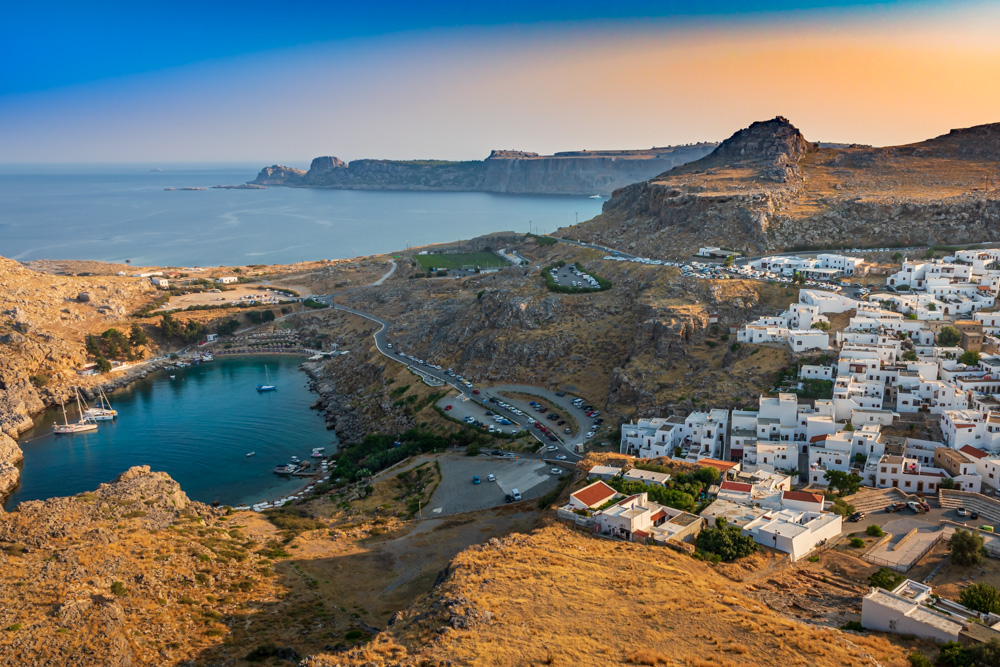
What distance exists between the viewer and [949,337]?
162ft

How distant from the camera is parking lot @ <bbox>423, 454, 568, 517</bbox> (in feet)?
139

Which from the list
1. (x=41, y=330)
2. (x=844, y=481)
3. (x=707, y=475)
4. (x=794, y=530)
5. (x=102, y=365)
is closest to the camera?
(x=794, y=530)

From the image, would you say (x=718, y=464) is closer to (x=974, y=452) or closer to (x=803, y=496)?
(x=803, y=496)

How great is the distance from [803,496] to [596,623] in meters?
14.9

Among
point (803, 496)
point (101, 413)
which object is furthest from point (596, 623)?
point (101, 413)

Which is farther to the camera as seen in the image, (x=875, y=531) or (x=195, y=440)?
(x=195, y=440)

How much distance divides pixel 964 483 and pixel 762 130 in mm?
74148

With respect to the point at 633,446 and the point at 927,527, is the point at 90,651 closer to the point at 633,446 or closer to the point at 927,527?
the point at 633,446

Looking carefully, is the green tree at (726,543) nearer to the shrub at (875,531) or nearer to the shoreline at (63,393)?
the shrub at (875,531)

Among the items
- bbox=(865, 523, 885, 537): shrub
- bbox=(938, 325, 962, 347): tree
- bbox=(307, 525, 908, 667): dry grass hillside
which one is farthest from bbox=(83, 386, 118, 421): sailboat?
bbox=(938, 325, 962, 347): tree

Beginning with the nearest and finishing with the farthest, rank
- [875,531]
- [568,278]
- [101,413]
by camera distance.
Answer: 1. [875,531]
2. [101,413]
3. [568,278]

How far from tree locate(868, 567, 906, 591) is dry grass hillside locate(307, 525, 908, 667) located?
4.52 meters

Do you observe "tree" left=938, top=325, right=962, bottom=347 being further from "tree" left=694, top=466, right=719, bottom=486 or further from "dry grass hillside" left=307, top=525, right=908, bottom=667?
"dry grass hillside" left=307, top=525, right=908, bottom=667

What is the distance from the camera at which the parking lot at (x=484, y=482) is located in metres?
42.5
